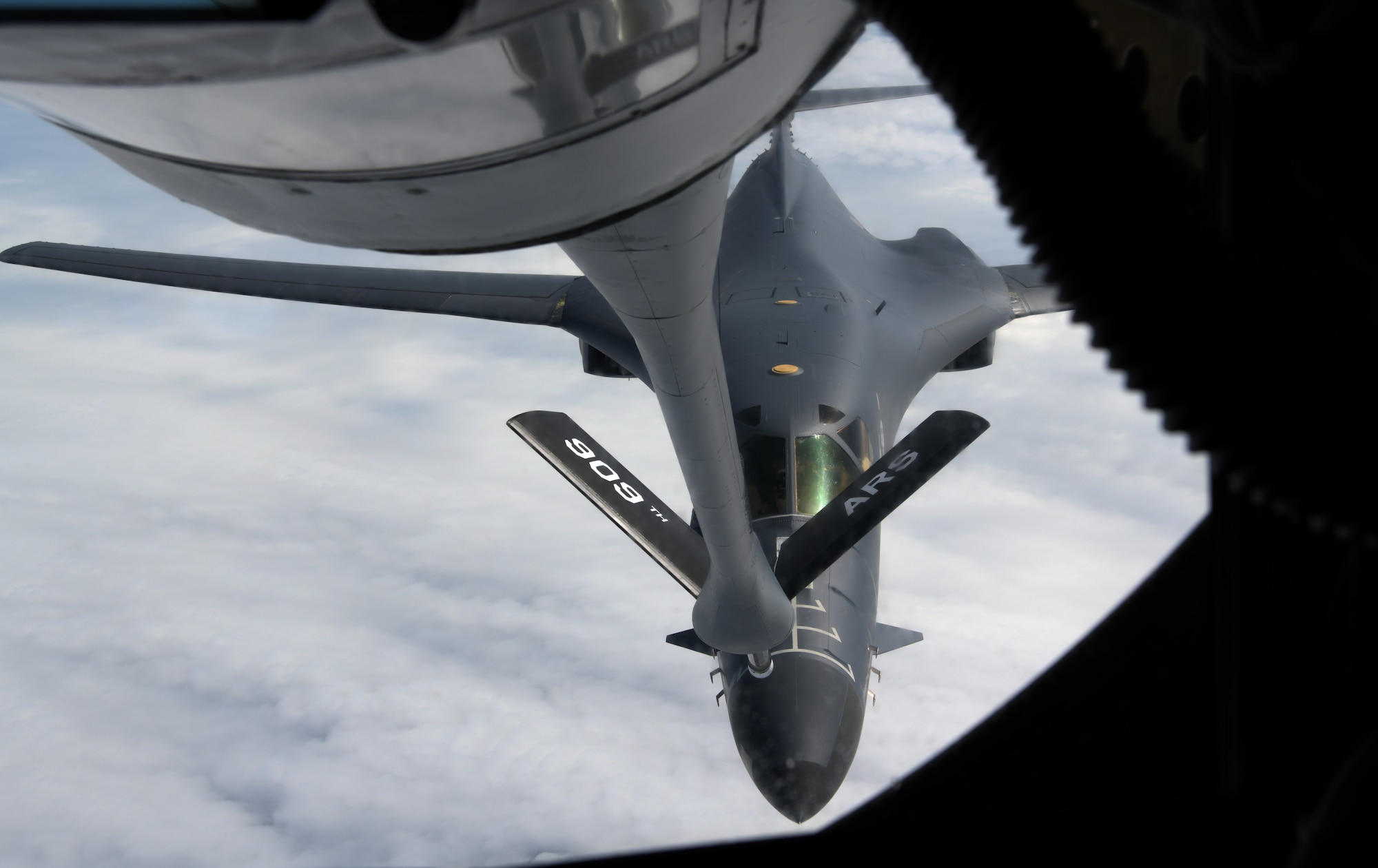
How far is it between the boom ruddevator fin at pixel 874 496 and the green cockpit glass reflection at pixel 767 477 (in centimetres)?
249

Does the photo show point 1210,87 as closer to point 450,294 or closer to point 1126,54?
point 1126,54

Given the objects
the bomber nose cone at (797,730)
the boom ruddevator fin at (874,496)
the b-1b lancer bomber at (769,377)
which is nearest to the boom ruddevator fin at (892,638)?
the b-1b lancer bomber at (769,377)

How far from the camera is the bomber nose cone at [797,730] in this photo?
37.1 ft

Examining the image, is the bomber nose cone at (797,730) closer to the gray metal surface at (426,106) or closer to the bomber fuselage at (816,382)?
the bomber fuselage at (816,382)

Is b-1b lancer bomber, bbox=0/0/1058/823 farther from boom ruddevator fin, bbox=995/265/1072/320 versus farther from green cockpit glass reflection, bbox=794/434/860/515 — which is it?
boom ruddevator fin, bbox=995/265/1072/320

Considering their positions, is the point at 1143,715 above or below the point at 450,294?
above

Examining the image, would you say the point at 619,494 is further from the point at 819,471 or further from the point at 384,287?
the point at 384,287

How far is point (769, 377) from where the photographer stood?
1286cm

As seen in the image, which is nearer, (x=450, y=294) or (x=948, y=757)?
(x=948, y=757)

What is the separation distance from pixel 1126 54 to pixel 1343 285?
0.78 metres

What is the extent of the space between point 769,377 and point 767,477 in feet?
5.00

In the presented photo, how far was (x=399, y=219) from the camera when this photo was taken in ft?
7.38

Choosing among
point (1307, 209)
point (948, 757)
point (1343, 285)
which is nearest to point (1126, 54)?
point (1307, 209)

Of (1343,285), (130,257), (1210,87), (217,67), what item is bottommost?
(130,257)
